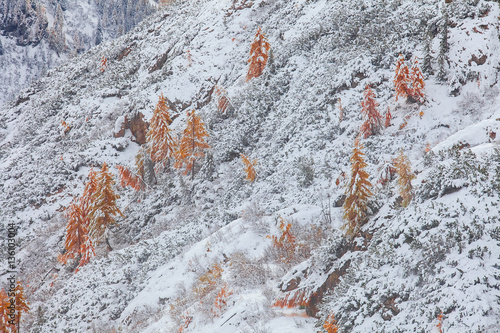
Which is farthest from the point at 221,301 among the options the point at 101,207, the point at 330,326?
the point at 101,207

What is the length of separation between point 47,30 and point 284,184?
495 feet

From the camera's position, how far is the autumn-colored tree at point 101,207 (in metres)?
27.3

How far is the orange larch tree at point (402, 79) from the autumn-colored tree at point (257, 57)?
18.3m

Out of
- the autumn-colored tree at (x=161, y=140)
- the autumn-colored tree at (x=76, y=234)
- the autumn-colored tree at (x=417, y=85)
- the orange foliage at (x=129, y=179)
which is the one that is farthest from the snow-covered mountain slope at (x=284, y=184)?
the autumn-colored tree at (x=161, y=140)

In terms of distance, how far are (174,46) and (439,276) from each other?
51979mm

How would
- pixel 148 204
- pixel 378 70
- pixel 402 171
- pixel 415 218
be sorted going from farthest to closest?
1. pixel 148 204
2. pixel 378 70
3. pixel 402 171
4. pixel 415 218

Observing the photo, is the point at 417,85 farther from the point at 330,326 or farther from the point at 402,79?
the point at 330,326

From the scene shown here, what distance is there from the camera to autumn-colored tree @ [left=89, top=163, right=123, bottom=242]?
89.6 ft

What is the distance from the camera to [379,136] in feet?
65.8

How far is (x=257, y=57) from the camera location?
36438mm

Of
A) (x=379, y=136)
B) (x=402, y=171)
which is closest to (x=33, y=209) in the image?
(x=379, y=136)

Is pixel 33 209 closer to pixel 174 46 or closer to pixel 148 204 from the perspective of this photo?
pixel 148 204

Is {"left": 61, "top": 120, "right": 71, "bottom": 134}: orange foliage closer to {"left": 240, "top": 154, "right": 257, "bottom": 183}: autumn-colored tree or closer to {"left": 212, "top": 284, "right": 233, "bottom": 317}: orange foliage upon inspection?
{"left": 240, "top": 154, "right": 257, "bottom": 183}: autumn-colored tree

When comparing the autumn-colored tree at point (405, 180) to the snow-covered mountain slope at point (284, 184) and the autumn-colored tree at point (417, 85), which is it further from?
the autumn-colored tree at point (417, 85)
